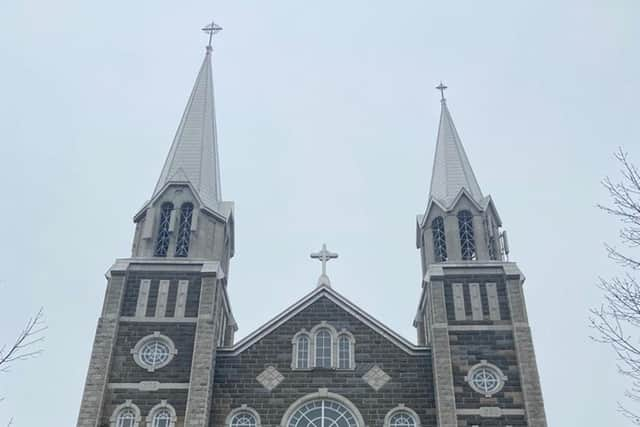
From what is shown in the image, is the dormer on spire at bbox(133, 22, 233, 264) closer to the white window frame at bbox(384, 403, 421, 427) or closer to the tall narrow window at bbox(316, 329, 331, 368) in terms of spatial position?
the tall narrow window at bbox(316, 329, 331, 368)

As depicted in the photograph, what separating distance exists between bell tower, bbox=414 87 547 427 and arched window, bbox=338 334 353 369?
3.14 meters

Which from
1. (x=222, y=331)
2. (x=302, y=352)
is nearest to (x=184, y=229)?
(x=222, y=331)

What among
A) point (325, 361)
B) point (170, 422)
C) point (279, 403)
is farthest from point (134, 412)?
point (325, 361)

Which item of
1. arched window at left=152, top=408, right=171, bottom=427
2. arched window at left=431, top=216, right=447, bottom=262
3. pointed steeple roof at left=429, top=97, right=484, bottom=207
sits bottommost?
arched window at left=152, top=408, right=171, bottom=427

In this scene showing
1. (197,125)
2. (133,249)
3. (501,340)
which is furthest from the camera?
(197,125)

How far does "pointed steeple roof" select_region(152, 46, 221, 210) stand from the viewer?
3825 centimetres

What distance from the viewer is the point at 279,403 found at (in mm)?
31125

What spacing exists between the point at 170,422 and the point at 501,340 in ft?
41.1

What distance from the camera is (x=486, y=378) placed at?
3134 cm

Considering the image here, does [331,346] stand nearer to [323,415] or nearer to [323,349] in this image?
[323,349]

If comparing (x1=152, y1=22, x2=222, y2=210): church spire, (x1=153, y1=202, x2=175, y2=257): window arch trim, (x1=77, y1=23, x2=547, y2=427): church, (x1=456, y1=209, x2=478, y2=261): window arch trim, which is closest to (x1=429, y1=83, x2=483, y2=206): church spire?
(x1=456, y1=209, x2=478, y2=261): window arch trim

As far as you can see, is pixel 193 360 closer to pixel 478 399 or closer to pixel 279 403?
pixel 279 403

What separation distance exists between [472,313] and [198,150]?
50.1ft

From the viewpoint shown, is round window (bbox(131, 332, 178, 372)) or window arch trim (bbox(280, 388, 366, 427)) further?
round window (bbox(131, 332, 178, 372))
